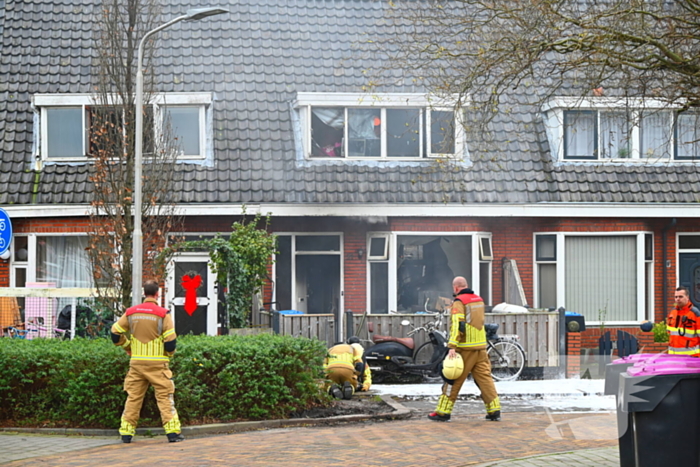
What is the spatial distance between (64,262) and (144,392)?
983 cm

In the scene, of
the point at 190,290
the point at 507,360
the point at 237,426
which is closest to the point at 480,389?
the point at 237,426

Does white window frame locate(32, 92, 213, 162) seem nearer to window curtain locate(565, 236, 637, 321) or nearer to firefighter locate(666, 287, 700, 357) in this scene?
window curtain locate(565, 236, 637, 321)

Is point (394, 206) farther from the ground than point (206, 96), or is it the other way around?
point (206, 96)

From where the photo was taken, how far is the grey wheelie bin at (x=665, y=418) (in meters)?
7.46

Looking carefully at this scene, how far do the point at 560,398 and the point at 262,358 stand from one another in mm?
5091

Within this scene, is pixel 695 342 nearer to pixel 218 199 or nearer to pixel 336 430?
pixel 336 430

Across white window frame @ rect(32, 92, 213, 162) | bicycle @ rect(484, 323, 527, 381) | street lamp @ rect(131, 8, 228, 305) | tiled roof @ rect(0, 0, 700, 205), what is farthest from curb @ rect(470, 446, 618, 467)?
white window frame @ rect(32, 92, 213, 162)

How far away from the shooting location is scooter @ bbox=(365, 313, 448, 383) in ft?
53.0

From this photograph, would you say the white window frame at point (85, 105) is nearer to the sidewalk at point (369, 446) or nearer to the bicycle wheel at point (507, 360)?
the bicycle wheel at point (507, 360)

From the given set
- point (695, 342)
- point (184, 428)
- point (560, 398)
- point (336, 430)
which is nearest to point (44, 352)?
point (184, 428)

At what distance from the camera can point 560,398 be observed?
564 inches

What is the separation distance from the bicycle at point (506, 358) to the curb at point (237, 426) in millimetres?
4159

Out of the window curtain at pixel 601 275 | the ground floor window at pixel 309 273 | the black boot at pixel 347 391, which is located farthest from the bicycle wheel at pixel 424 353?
the window curtain at pixel 601 275

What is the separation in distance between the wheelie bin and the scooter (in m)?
8.44
